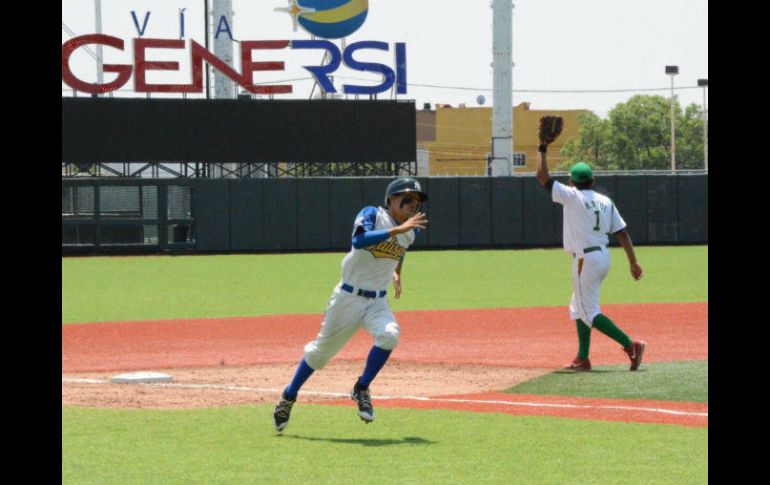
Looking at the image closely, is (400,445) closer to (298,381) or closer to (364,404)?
(364,404)

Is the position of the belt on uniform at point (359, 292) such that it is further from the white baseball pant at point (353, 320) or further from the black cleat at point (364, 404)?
the black cleat at point (364, 404)

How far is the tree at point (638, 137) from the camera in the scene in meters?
110

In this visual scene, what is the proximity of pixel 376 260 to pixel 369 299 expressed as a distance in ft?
0.90

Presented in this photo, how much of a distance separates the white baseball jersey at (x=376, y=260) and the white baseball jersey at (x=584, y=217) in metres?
3.24

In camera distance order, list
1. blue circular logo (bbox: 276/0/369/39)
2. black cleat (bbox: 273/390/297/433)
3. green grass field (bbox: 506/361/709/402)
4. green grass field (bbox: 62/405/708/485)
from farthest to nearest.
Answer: blue circular logo (bbox: 276/0/369/39) < green grass field (bbox: 506/361/709/402) < black cleat (bbox: 273/390/297/433) < green grass field (bbox: 62/405/708/485)

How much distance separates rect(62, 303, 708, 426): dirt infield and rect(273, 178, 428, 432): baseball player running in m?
1.36

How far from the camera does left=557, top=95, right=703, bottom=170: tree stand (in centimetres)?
10956

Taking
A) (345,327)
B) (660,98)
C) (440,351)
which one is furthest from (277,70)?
(660,98)

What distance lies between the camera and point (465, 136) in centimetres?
10912

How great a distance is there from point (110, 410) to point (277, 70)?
3183cm

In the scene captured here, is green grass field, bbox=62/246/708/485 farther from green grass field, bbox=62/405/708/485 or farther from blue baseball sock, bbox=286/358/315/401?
blue baseball sock, bbox=286/358/315/401

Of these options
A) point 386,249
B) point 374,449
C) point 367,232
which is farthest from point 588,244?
point 374,449

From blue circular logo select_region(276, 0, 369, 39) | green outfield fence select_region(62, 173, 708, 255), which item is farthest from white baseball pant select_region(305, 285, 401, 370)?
blue circular logo select_region(276, 0, 369, 39)
